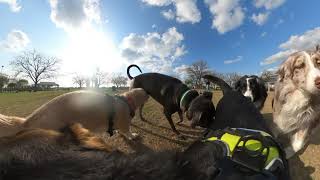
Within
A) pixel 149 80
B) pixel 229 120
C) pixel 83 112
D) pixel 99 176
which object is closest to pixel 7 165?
pixel 99 176

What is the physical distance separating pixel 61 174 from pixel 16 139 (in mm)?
333

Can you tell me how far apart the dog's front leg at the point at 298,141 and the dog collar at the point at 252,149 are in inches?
83.7

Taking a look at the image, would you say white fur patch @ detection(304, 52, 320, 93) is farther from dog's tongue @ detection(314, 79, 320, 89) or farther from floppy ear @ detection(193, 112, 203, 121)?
floppy ear @ detection(193, 112, 203, 121)

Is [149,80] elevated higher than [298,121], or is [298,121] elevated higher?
[149,80]

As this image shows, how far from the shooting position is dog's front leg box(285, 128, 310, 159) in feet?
11.9

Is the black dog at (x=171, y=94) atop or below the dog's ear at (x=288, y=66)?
below

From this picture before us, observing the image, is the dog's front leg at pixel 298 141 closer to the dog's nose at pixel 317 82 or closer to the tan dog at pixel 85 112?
the dog's nose at pixel 317 82

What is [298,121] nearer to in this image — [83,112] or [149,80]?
[83,112]

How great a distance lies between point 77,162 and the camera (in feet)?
3.52

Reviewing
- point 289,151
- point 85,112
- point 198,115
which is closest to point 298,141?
point 289,151

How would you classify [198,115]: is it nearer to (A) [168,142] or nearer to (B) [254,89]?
(A) [168,142]

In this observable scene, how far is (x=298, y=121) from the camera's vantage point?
11.7 ft

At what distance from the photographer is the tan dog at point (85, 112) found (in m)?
4.91

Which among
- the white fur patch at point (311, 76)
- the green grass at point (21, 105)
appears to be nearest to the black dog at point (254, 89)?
the white fur patch at point (311, 76)
